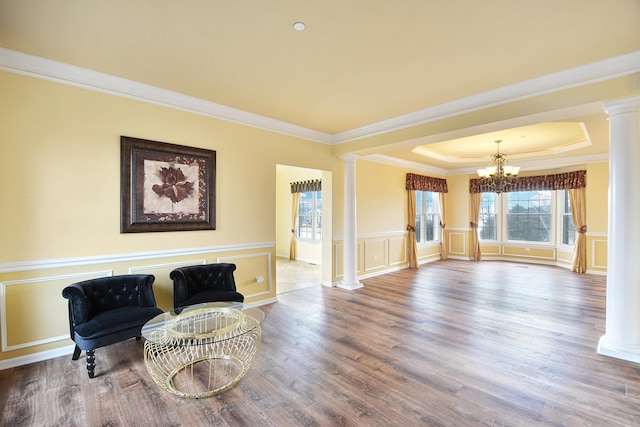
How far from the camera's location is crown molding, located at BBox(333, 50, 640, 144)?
2820 mm

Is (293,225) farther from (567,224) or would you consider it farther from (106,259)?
(567,224)

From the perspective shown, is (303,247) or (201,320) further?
(303,247)

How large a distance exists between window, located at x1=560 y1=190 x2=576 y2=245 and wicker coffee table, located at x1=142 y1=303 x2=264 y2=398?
8.30 meters

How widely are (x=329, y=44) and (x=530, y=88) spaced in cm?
236

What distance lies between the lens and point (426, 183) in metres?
8.07

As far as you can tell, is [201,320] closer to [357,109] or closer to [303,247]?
[357,109]

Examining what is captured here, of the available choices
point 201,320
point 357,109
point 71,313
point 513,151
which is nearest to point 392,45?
point 357,109

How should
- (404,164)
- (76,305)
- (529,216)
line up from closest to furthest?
(76,305) < (404,164) < (529,216)

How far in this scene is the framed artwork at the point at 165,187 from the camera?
3.36m

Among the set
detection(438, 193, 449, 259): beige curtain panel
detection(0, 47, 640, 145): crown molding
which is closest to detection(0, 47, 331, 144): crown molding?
detection(0, 47, 640, 145): crown molding

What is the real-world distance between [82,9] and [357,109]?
9.96 feet

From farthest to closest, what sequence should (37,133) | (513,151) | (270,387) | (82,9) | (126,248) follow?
1. (513,151)
2. (126,248)
3. (37,133)
4. (270,387)
5. (82,9)

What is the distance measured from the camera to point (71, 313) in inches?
105

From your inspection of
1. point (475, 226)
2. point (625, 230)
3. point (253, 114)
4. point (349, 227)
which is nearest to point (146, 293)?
point (253, 114)
